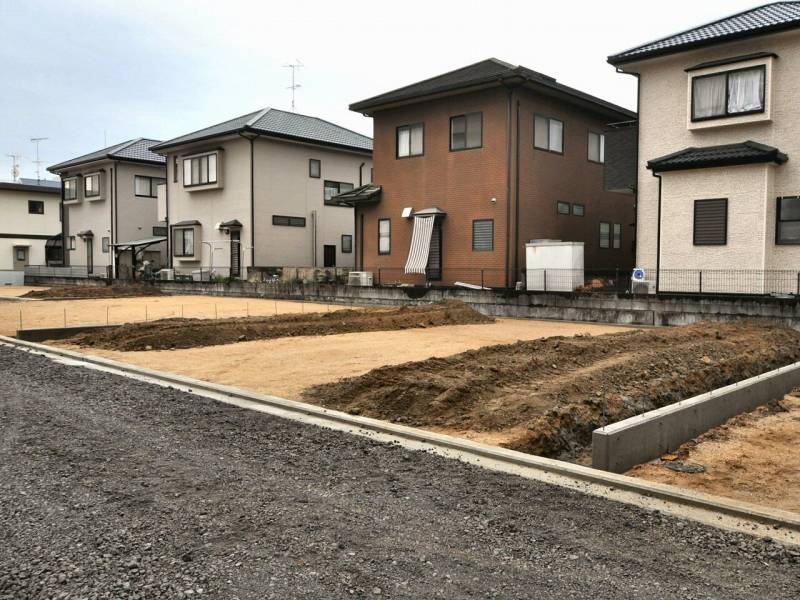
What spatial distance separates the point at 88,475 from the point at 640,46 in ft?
63.1

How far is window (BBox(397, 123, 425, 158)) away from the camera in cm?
2433

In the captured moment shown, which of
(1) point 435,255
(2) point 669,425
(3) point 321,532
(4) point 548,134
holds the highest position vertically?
(4) point 548,134

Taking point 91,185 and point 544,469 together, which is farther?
point 91,185

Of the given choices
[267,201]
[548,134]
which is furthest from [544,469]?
[267,201]

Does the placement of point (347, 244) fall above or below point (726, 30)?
below

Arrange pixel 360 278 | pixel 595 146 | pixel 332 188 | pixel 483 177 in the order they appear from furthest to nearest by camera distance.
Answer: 1. pixel 332 188
2. pixel 595 146
3. pixel 360 278
4. pixel 483 177

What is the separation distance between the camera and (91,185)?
41.5 m

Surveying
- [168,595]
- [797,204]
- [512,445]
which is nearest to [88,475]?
[168,595]

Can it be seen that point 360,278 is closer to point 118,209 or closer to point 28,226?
point 118,209

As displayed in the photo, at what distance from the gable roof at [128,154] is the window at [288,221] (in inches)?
481

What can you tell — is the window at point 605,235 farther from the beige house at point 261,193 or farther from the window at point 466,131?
the beige house at point 261,193

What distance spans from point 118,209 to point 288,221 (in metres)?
13.5

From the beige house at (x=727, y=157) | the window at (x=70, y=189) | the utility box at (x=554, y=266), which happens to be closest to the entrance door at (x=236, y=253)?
the utility box at (x=554, y=266)

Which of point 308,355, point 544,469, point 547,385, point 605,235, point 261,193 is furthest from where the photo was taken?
point 261,193
